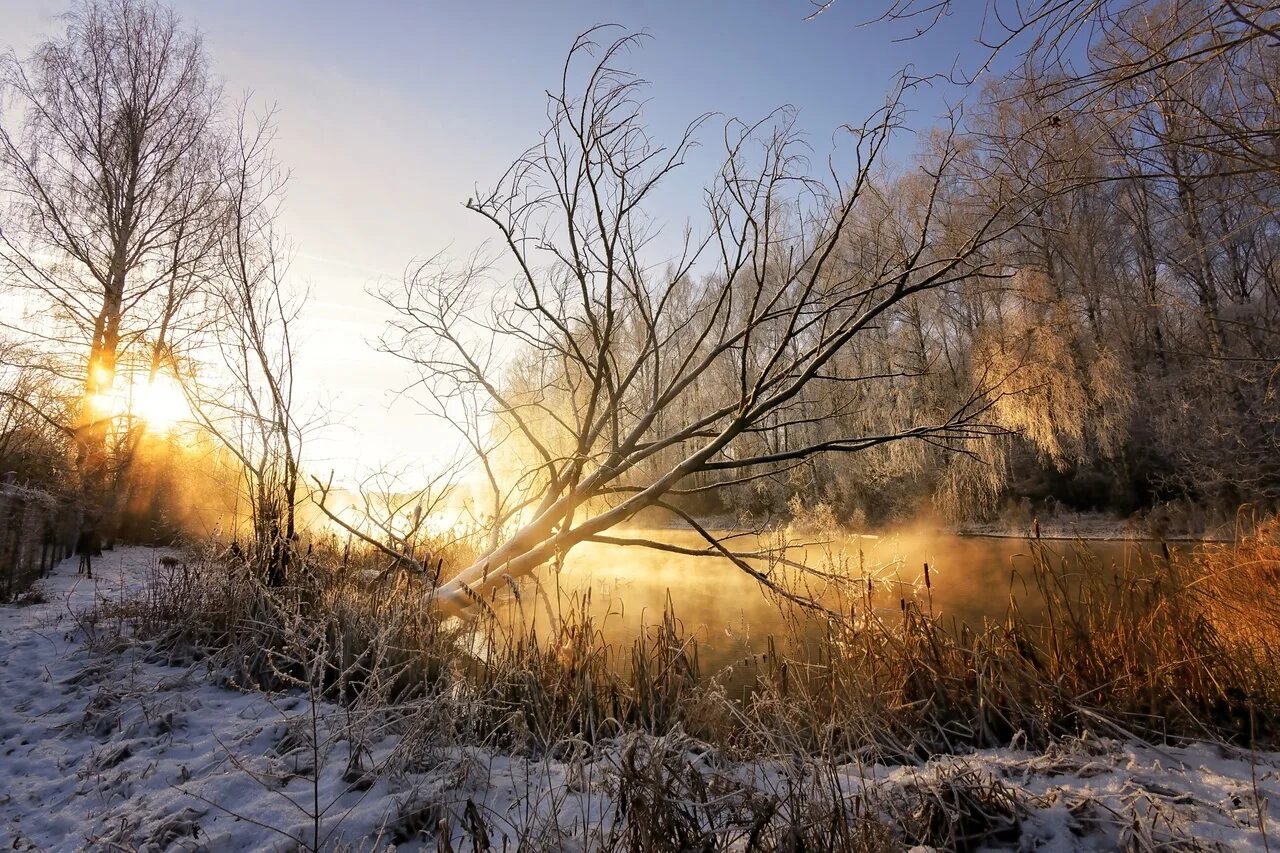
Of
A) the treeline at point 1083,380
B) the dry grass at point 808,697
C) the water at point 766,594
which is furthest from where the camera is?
the treeline at point 1083,380

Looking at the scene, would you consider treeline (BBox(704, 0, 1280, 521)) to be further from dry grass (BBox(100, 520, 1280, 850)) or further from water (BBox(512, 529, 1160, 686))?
dry grass (BBox(100, 520, 1280, 850))

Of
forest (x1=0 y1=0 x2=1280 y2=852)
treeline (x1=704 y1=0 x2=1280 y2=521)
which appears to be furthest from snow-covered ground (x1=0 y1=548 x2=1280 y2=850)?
treeline (x1=704 y1=0 x2=1280 y2=521)

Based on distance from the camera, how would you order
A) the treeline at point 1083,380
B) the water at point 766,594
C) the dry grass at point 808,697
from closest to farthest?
the dry grass at point 808,697 < the water at point 766,594 < the treeline at point 1083,380

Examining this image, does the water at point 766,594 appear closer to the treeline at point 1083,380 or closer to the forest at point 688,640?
the forest at point 688,640

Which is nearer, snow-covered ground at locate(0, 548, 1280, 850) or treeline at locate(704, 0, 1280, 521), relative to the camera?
snow-covered ground at locate(0, 548, 1280, 850)

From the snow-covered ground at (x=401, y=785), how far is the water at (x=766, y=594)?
1.07 meters

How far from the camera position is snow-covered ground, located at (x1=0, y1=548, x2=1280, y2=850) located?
71.6 inches

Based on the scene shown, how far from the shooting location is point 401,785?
2211mm

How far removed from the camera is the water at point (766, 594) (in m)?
4.71

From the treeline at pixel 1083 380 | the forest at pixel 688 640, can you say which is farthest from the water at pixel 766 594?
the treeline at pixel 1083 380

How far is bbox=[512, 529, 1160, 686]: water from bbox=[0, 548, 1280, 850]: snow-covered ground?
1.07 meters

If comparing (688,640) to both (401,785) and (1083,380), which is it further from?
(1083,380)

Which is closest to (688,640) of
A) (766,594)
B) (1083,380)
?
(766,594)

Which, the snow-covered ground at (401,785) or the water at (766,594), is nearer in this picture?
the snow-covered ground at (401,785)
